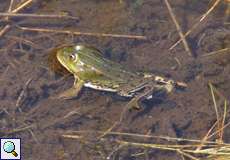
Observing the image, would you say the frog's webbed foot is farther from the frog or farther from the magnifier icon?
the magnifier icon

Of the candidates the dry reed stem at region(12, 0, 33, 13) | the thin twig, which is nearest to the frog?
the thin twig

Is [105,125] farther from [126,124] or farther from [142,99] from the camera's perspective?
[142,99]

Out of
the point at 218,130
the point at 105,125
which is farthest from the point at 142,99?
the point at 218,130

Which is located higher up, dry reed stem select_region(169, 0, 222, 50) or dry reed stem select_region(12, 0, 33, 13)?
dry reed stem select_region(12, 0, 33, 13)

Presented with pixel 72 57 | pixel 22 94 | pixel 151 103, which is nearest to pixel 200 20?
pixel 151 103

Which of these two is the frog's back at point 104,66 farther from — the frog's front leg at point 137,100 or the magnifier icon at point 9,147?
the magnifier icon at point 9,147

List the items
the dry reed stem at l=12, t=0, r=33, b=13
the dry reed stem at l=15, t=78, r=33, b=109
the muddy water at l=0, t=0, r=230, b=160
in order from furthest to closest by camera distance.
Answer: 1. the dry reed stem at l=12, t=0, r=33, b=13
2. the dry reed stem at l=15, t=78, r=33, b=109
3. the muddy water at l=0, t=0, r=230, b=160

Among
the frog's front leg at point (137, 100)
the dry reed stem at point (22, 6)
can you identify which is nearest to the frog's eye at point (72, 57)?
the frog's front leg at point (137, 100)
